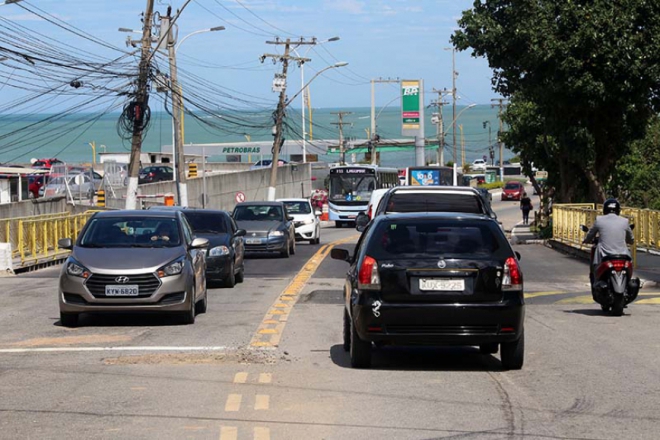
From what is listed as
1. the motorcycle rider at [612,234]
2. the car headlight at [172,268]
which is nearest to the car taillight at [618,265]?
the motorcycle rider at [612,234]

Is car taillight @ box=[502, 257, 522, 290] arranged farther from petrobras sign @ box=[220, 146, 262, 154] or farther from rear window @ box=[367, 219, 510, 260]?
petrobras sign @ box=[220, 146, 262, 154]

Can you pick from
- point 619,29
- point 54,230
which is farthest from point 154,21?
point 619,29

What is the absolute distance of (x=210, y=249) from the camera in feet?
68.1

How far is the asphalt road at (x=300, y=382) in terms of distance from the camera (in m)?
7.91

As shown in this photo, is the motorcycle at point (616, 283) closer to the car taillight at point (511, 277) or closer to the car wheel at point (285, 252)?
the car taillight at point (511, 277)

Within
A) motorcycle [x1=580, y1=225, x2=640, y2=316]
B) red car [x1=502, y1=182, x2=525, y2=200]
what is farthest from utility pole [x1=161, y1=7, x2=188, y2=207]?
red car [x1=502, y1=182, x2=525, y2=200]

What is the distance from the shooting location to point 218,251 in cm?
2077

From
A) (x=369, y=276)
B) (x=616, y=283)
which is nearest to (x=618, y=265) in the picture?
(x=616, y=283)

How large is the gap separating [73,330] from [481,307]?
6.24m

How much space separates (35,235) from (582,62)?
54.5 ft

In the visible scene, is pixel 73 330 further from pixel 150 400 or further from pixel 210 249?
pixel 210 249

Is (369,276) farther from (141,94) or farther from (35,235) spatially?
(141,94)

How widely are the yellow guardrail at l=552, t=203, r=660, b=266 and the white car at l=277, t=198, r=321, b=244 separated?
8541 mm

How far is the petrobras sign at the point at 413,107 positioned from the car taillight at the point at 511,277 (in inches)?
4126
